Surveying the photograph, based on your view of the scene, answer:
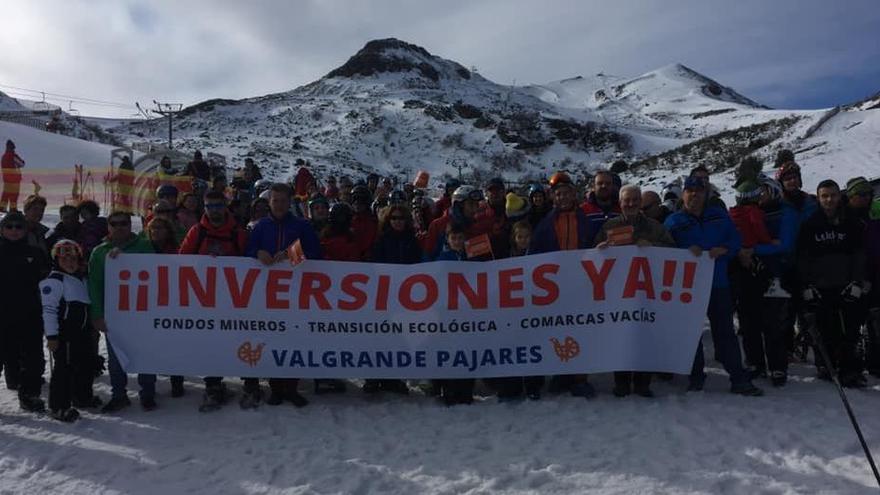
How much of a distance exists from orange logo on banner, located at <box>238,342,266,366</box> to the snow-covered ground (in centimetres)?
44

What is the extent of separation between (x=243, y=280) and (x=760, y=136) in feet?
129

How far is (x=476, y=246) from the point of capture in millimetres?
5617

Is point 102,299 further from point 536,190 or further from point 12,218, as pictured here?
point 536,190

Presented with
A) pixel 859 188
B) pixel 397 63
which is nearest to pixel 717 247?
pixel 859 188

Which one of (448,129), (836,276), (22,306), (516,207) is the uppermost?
(448,129)

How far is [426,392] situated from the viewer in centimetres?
586

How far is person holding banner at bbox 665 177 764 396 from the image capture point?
5.46 meters

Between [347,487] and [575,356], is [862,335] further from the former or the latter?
[347,487]

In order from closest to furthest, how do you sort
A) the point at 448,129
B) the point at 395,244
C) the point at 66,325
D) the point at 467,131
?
the point at 66,325 < the point at 395,244 < the point at 467,131 < the point at 448,129

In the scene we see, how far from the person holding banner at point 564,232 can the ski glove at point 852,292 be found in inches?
91.8

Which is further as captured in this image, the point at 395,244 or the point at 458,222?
the point at 395,244

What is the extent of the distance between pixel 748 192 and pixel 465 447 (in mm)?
3632

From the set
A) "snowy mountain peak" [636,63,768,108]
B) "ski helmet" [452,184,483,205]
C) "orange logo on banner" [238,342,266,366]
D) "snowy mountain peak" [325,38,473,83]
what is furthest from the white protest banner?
"snowy mountain peak" [636,63,768,108]

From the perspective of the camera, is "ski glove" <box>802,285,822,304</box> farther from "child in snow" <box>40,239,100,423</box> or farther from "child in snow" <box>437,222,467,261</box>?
"child in snow" <box>40,239,100,423</box>
